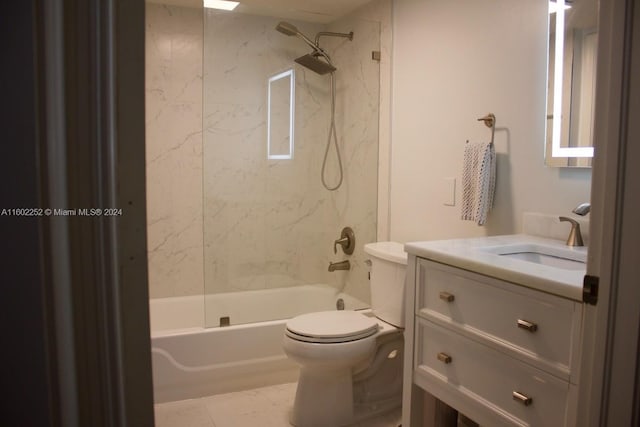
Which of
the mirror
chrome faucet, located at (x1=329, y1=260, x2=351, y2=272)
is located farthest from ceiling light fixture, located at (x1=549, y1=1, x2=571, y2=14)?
chrome faucet, located at (x1=329, y1=260, x2=351, y2=272)

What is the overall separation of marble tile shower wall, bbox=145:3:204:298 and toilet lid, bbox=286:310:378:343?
127 centimetres

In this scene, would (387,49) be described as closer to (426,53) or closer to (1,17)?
(426,53)

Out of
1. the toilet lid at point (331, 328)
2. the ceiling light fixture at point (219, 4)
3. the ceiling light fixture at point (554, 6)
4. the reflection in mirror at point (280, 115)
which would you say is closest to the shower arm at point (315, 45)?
the reflection in mirror at point (280, 115)

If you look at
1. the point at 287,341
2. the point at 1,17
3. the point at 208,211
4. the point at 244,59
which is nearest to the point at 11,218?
the point at 1,17

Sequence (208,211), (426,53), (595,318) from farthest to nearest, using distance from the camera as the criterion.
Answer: (208,211)
(426,53)
(595,318)

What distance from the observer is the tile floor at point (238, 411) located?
2381 mm

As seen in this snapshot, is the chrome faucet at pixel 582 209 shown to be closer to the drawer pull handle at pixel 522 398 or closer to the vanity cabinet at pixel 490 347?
the vanity cabinet at pixel 490 347

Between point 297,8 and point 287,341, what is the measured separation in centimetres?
212

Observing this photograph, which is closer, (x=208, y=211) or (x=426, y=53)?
(x=426, y=53)

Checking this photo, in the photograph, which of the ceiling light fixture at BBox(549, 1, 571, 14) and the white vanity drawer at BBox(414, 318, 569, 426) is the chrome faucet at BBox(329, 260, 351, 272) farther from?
the ceiling light fixture at BBox(549, 1, 571, 14)

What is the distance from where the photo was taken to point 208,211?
9.80ft

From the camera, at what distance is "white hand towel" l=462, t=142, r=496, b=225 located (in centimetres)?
219

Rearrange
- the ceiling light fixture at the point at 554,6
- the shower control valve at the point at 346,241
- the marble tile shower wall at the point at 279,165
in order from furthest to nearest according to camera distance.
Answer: the shower control valve at the point at 346,241
the marble tile shower wall at the point at 279,165
the ceiling light fixture at the point at 554,6

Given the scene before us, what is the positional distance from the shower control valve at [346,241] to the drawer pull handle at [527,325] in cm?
187
